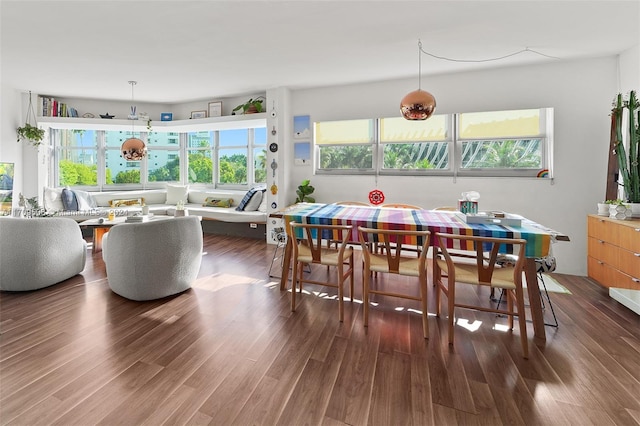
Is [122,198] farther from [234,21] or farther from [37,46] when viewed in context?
[234,21]

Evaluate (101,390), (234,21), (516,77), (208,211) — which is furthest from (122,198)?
(516,77)

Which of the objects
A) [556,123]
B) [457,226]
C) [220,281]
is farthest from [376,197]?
[220,281]

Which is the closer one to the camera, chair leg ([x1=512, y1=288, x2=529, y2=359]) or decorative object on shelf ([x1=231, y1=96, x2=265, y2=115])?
chair leg ([x1=512, y1=288, x2=529, y2=359])

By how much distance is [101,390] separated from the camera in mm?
1679

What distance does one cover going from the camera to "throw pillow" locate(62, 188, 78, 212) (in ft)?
17.7

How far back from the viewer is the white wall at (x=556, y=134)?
3771 millimetres

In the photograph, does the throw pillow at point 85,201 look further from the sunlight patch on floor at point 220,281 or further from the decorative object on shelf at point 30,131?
the sunlight patch on floor at point 220,281

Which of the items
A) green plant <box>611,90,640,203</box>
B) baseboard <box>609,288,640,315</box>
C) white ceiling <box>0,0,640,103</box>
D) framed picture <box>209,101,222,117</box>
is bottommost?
baseboard <box>609,288,640,315</box>

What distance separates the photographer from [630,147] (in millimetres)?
3211

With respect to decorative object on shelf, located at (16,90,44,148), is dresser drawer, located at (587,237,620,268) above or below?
below

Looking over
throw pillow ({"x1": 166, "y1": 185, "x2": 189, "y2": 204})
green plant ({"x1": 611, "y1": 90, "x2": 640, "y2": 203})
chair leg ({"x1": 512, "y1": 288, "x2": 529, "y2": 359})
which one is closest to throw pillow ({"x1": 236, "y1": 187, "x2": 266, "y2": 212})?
throw pillow ({"x1": 166, "y1": 185, "x2": 189, "y2": 204})

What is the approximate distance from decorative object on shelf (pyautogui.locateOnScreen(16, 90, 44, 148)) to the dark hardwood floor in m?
3.64

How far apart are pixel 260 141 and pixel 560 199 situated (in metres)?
5.33

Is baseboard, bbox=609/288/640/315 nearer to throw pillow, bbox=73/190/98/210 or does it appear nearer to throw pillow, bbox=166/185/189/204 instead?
throw pillow, bbox=166/185/189/204
